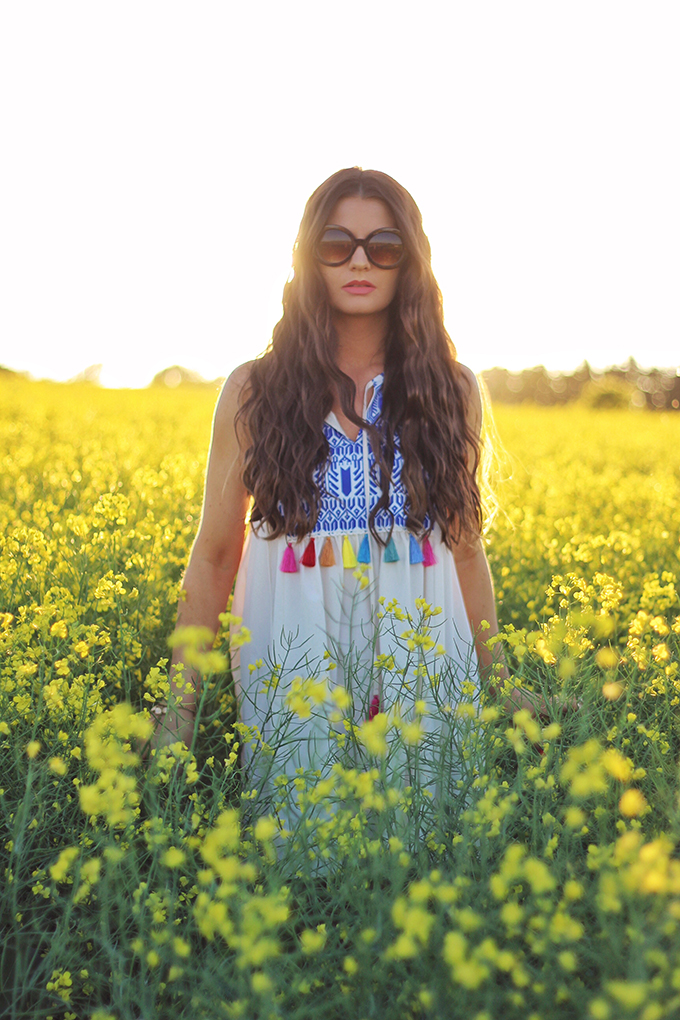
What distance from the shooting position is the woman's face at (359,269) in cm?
205

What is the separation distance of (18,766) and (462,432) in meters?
1.44

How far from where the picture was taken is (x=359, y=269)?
204 cm

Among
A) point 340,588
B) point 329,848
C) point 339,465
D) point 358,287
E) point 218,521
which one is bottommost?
point 329,848

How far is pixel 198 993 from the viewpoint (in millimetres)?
1124

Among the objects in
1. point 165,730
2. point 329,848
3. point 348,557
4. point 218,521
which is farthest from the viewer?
point 218,521

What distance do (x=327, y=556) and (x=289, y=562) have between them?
10 cm

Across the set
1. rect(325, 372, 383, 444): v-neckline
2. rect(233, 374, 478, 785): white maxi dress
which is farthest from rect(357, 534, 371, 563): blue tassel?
rect(325, 372, 383, 444): v-neckline

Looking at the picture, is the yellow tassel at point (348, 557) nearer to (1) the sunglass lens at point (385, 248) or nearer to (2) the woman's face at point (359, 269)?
(2) the woman's face at point (359, 269)


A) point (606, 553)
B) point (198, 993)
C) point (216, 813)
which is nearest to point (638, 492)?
point (606, 553)

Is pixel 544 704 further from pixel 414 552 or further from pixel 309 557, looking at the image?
pixel 309 557

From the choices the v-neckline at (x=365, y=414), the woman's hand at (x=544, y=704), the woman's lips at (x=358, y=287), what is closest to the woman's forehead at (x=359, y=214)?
the woman's lips at (x=358, y=287)

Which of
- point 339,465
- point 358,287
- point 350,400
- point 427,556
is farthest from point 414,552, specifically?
point 358,287

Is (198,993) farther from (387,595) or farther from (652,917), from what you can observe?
(387,595)

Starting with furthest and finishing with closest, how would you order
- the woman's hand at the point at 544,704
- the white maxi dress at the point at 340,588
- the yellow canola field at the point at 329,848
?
the white maxi dress at the point at 340,588 < the woman's hand at the point at 544,704 < the yellow canola field at the point at 329,848
